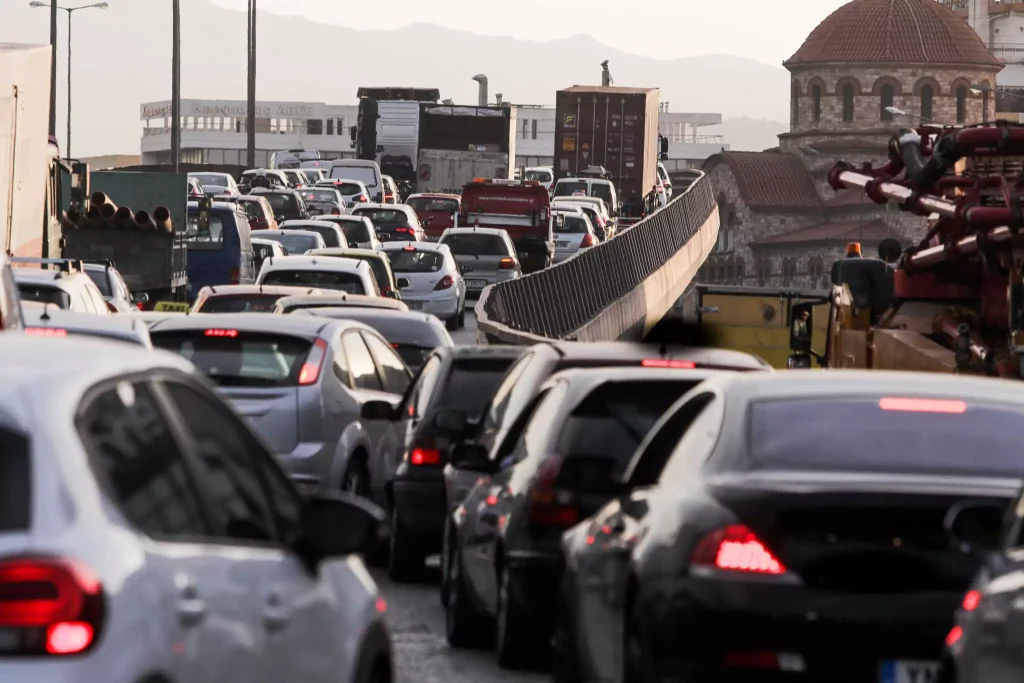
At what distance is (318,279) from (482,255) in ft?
62.5

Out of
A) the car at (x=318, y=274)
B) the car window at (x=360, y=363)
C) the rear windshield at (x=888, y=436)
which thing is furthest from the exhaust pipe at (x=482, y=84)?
the rear windshield at (x=888, y=436)

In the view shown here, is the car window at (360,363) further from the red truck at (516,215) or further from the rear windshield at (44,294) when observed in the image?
the red truck at (516,215)

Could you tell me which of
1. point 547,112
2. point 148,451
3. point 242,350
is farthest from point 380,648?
point 547,112

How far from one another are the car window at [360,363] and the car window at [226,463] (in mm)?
8876

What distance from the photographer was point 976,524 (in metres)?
5.98

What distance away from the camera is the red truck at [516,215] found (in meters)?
51.4

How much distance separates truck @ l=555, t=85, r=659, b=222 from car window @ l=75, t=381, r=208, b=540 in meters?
81.0

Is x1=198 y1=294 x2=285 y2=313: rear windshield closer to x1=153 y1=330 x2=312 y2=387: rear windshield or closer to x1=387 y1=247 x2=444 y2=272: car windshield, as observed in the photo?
x1=153 y1=330 x2=312 y2=387: rear windshield

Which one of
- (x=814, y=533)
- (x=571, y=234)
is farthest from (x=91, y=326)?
(x=571, y=234)

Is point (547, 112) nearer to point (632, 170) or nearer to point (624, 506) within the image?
point (632, 170)

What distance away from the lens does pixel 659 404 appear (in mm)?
9633

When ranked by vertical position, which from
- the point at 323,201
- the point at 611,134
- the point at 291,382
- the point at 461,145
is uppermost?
the point at 611,134

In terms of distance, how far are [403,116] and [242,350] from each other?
57378 millimetres

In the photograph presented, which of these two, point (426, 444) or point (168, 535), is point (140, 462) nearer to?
point (168, 535)
